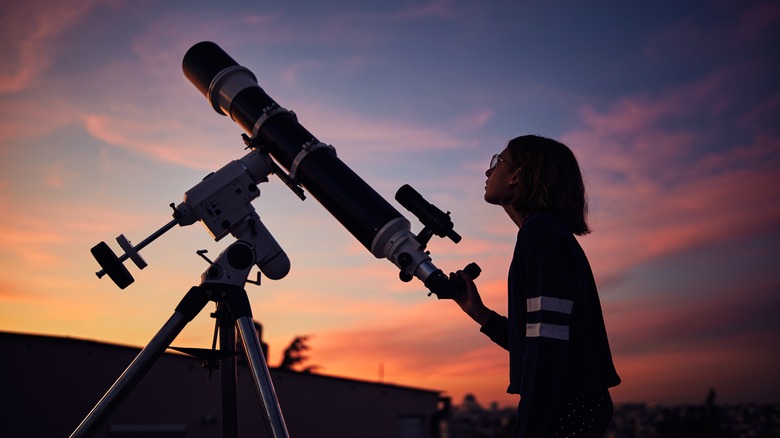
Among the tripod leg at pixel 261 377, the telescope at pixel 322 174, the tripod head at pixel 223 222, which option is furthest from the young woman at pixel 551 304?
the tripod head at pixel 223 222

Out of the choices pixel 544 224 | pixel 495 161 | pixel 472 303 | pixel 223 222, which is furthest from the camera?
pixel 223 222

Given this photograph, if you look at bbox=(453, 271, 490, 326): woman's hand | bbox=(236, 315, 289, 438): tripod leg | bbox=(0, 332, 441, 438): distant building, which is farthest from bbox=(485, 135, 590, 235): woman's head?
bbox=(0, 332, 441, 438): distant building

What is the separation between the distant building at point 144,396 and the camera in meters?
9.65

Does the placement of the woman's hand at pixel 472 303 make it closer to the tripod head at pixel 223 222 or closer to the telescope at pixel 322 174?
the telescope at pixel 322 174

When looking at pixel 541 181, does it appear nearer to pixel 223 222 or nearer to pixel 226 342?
pixel 226 342

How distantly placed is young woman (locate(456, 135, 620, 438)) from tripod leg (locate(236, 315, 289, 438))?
1.32 meters

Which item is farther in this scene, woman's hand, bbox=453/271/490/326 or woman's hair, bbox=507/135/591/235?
woman's hand, bbox=453/271/490/326

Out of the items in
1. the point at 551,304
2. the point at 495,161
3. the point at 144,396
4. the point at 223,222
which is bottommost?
the point at 551,304

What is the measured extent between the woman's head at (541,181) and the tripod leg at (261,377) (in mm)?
1477

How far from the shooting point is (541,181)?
254 centimetres

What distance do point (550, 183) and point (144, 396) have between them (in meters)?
10.4

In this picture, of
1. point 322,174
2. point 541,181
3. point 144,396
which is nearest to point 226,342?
point 322,174

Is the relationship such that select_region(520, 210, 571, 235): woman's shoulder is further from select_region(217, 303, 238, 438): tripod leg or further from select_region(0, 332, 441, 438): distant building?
select_region(0, 332, 441, 438): distant building

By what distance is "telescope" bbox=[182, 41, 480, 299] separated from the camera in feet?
12.6
